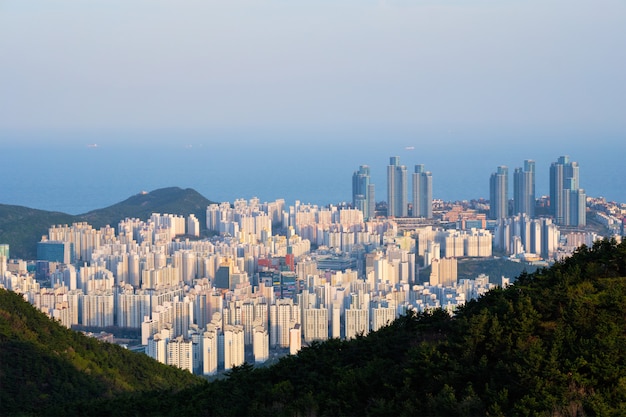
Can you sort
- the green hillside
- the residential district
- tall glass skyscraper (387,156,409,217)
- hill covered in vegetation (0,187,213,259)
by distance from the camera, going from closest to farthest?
the green hillside, the residential district, hill covered in vegetation (0,187,213,259), tall glass skyscraper (387,156,409,217)

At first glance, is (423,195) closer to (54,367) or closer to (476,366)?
(54,367)

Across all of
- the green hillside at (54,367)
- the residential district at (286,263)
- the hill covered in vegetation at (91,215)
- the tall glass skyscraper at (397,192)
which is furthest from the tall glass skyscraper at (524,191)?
the green hillside at (54,367)

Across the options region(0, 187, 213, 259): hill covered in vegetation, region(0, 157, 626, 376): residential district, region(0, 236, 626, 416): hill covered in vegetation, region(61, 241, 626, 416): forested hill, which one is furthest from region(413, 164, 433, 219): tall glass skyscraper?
region(61, 241, 626, 416): forested hill

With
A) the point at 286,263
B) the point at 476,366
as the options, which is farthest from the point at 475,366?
the point at 286,263

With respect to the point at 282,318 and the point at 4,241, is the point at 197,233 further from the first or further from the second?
the point at 282,318

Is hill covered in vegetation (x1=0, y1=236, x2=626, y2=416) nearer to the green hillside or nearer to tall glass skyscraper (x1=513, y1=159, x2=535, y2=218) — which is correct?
the green hillside

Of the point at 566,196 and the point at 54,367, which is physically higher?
the point at 566,196
